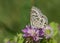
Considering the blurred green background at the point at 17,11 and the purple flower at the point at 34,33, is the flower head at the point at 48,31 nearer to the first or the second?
the purple flower at the point at 34,33

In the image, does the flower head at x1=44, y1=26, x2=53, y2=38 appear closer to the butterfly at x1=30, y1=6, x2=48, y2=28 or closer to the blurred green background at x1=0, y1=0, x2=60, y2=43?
the butterfly at x1=30, y1=6, x2=48, y2=28

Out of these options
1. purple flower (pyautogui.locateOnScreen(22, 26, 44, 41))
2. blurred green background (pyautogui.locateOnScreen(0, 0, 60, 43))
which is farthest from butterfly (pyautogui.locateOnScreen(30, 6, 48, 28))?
blurred green background (pyautogui.locateOnScreen(0, 0, 60, 43))

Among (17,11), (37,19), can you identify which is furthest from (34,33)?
(17,11)

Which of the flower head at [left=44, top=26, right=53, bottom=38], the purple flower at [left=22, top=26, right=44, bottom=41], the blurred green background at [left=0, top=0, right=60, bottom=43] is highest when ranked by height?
the blurred green background at [left=0, top=0, right=60, bottom=43]

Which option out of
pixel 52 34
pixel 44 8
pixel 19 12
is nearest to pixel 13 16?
pixel 19 12

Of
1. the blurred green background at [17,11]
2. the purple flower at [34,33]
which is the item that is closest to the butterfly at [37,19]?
the purple flower at [34,33]

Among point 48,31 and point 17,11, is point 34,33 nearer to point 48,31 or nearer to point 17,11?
point 48,31

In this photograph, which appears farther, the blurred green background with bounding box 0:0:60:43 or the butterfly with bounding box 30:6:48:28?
the blurred green background with bounding box 0:0:60:43

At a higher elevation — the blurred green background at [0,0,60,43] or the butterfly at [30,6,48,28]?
the blurred green background at [0,0,60,43]

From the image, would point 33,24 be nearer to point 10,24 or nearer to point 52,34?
point 52,34
